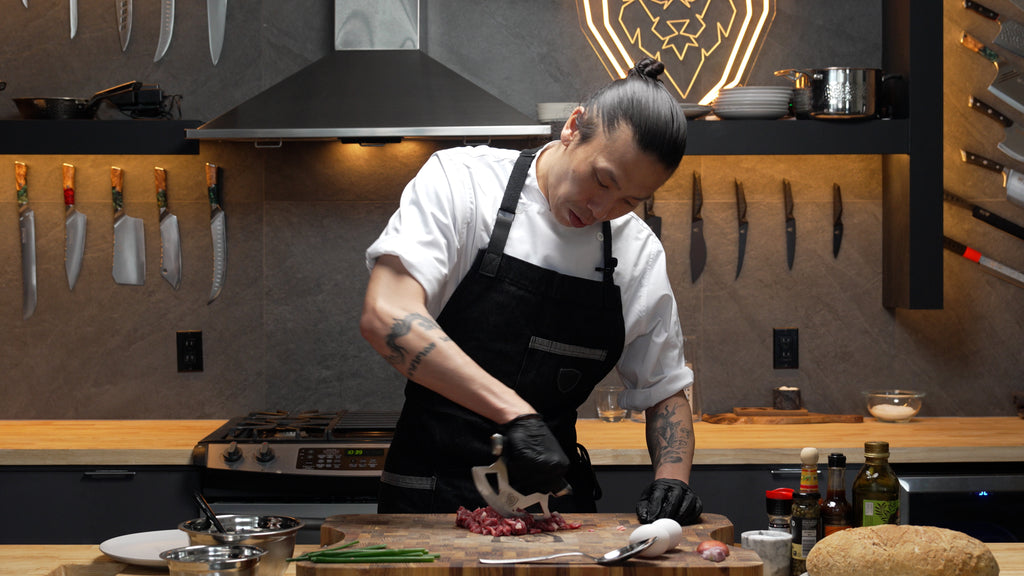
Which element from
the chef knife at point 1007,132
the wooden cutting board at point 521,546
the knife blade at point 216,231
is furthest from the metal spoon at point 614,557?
the chef knife at point 1007,132

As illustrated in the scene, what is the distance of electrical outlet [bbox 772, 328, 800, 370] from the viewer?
3.31m

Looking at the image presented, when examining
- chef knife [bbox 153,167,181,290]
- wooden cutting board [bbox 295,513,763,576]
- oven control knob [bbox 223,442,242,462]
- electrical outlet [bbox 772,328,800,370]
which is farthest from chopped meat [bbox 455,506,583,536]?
chef knife [bbox 153,167,181,290]

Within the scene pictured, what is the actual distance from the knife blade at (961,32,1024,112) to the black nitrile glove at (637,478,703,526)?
228 centimetres

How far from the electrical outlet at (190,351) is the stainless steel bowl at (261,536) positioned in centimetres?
192

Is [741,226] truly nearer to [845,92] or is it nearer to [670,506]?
[845,92]

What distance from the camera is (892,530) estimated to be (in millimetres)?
1314

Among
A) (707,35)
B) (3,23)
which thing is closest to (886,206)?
(707,35)

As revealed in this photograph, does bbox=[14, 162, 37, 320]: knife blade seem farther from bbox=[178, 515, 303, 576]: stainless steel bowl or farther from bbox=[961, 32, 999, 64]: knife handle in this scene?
bbox=[961, 32, 999, 64]: knife handle

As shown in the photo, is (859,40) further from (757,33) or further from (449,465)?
(449,465)

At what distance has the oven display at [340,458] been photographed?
2.67 metres

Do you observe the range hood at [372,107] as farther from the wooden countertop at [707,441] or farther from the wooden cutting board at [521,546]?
the wooden cutting board at [521,546]

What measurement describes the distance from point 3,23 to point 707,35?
228 cm

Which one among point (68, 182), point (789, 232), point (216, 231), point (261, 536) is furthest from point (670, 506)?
point (68, 182)

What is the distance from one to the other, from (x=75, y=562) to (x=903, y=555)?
1174 millimetres
